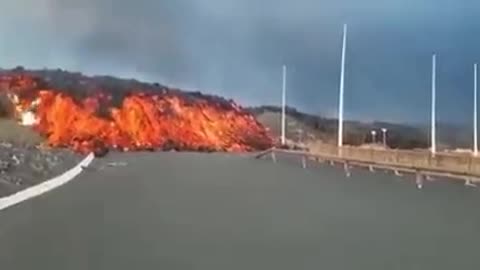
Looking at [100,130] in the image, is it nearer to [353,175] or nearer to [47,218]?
[353,175]

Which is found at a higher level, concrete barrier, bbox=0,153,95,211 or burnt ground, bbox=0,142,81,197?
burnt ground, bbox=0,142,81,197

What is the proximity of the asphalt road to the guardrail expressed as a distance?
43 cm

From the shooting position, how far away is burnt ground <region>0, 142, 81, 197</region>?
17431mm

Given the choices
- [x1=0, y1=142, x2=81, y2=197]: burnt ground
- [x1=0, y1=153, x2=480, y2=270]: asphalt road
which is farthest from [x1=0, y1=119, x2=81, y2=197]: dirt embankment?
[x1=0, y1=153, x2=480, y2=270]: asphalt road

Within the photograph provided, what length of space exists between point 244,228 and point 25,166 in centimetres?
1362

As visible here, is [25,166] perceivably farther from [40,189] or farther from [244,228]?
[244,228]

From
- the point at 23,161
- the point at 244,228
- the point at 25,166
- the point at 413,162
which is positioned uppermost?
the point at 413,162

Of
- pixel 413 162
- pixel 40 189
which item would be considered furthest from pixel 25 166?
pixel 413 162

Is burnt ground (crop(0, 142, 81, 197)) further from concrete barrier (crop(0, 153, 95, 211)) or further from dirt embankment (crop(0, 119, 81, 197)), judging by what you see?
concrete barrier (crop(0, 153, 95, 211))

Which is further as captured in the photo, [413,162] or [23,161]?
[23,161]

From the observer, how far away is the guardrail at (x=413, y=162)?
1834cm

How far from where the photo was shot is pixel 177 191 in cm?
1694

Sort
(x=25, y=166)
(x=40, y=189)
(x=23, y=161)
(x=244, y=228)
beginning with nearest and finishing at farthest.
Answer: (x=244, y=228) → (x=40, y=189) → (x=25, y=166) → (x=23, y=161)

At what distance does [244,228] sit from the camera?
10.0 metres
